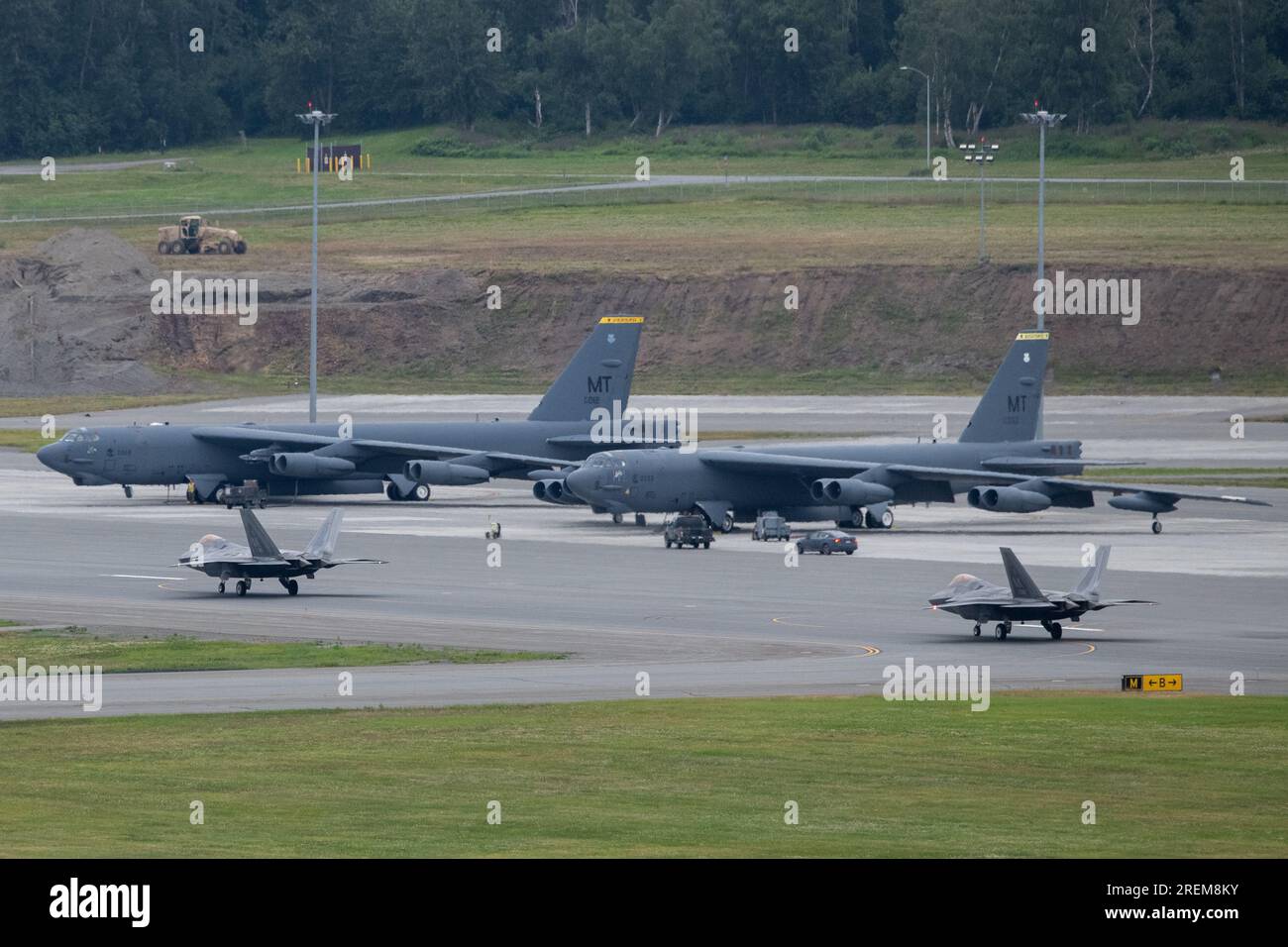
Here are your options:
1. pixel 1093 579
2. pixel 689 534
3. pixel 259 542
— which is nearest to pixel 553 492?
pixel 689 534

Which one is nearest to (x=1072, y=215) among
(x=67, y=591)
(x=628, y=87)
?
(x=628, y=87)

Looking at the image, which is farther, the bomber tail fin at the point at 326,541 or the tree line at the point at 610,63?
the tree line at the point at 610,63

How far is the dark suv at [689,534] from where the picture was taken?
61406mm

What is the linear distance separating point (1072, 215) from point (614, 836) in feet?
393

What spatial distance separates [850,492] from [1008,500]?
4.98m

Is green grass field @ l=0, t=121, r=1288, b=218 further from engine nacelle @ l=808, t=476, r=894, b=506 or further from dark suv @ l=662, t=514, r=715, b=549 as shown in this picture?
dark suv @ l=662, t=514, r=715, b=549

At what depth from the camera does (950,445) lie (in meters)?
69.3

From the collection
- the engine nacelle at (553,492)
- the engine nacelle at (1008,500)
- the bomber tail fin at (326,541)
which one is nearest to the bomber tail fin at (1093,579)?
the bomber tail fin at (326,541)

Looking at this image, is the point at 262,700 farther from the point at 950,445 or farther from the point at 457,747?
the point at 950,445

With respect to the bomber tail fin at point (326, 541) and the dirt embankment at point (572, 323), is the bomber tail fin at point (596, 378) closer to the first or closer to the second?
the bomber tail fin at point (326, 541)

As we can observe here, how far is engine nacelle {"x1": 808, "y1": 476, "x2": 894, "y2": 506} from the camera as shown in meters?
65.1

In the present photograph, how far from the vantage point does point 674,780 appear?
27.9 m

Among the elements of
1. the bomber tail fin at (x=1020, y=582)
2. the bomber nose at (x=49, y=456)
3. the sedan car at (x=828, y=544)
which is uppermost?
the bomber nose at (x=49, y=456)

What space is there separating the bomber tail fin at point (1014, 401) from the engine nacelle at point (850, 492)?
558 centimetres
